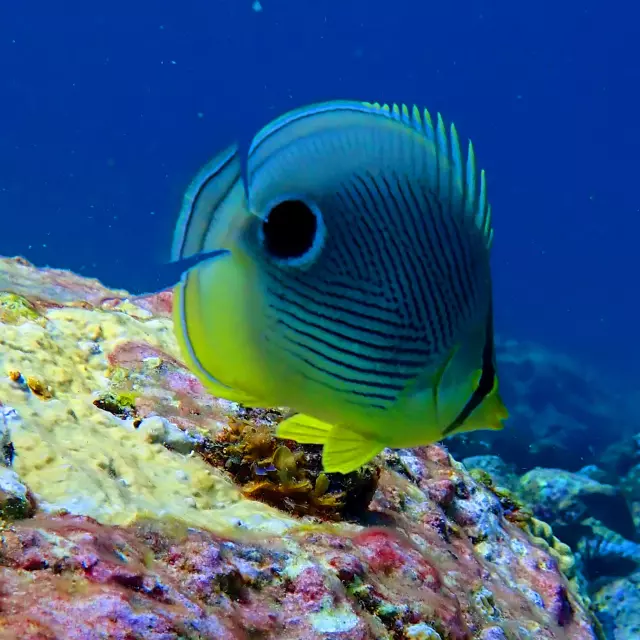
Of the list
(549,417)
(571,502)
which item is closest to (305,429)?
(571,502)

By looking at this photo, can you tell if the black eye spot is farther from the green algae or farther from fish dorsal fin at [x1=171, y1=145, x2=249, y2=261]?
the green algae

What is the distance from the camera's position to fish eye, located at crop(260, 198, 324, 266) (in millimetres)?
994

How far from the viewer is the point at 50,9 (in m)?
70.2

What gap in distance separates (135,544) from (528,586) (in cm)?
351

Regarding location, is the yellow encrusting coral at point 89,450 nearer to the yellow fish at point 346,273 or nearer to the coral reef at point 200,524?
the coral reef at point 200,524

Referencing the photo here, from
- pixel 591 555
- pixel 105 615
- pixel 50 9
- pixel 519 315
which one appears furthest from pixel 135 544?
pixel 50 9

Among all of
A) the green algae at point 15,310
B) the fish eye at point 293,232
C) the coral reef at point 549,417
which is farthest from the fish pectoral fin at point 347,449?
the coral reef at point 549,417

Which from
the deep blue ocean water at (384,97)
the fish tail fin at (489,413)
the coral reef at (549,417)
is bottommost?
the coral reef at (549,417)

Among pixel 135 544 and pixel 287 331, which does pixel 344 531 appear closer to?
pixel 135 544

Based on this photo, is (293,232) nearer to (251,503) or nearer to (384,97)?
(251,503)

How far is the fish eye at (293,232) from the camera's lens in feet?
3.26

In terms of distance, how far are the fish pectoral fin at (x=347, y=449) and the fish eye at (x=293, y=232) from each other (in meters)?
0.37

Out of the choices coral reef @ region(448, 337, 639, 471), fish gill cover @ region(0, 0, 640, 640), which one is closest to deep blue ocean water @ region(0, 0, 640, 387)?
coral reef @ region(448, 337, 639, 471)

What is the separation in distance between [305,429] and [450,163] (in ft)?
2.07
